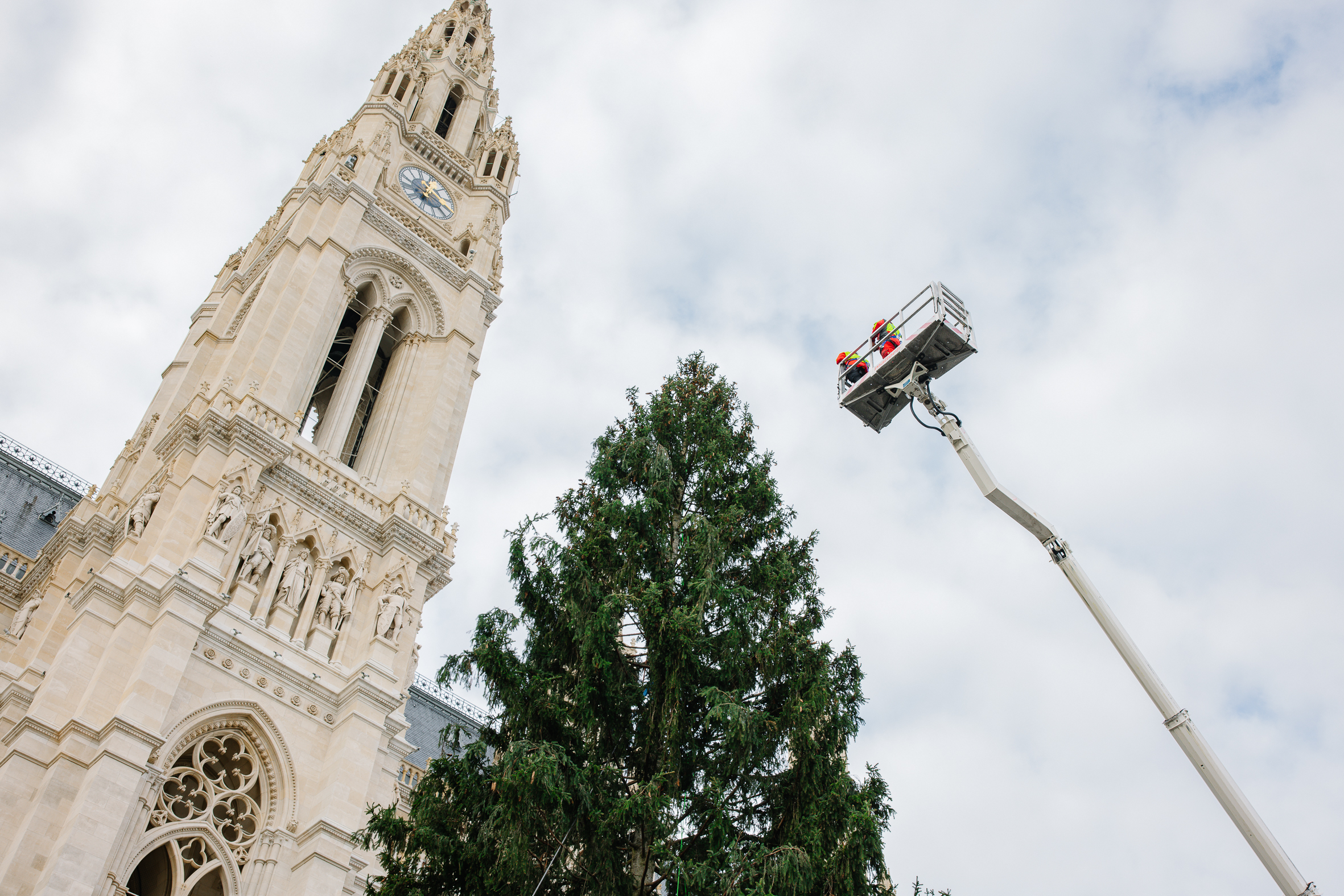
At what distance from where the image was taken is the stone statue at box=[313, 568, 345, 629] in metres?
24.0

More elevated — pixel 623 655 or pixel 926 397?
pixel 926 397

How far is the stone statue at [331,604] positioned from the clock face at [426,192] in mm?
14080

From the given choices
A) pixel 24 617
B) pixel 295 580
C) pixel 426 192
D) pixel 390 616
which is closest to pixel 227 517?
pixel 295 580

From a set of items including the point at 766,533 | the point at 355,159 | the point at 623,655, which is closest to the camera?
the point at 623,655

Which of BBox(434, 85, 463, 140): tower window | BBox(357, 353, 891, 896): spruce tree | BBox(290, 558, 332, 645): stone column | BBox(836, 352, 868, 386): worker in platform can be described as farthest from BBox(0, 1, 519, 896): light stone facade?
BBox(836, 352, 868, 386): worker in platform

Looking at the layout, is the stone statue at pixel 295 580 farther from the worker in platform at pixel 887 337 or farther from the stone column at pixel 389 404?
the worker in platform at pixel 887 337

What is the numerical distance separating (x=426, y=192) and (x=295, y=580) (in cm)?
1565

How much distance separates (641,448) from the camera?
14828 mm

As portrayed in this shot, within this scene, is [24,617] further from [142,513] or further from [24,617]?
[142,513]

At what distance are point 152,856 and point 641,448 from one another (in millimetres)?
13011

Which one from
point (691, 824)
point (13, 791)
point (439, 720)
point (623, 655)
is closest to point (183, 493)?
point (13, 791)

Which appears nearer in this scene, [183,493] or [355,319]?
[183,493]

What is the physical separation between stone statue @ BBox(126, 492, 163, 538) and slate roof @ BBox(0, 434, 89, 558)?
39.4 feet

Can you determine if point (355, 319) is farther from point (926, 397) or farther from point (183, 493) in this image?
point (926, 397)
